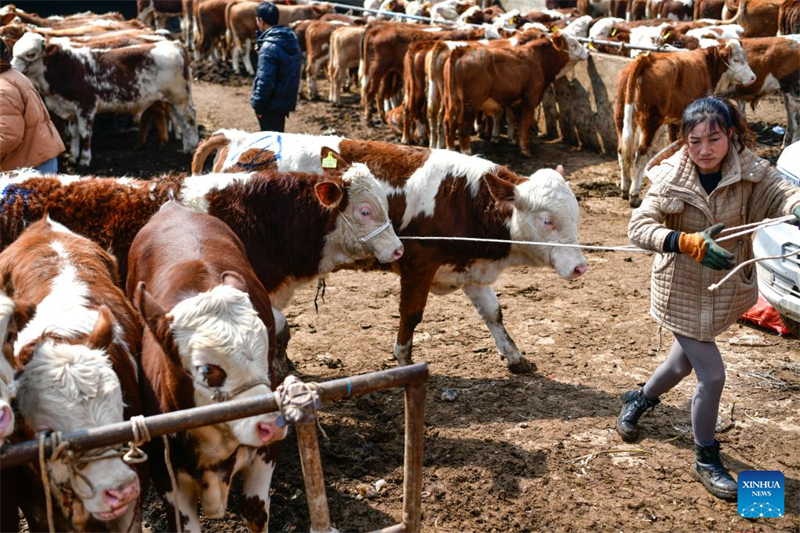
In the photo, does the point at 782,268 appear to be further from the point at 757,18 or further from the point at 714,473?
the point at 757,18

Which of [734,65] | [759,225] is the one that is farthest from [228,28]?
[759,225]

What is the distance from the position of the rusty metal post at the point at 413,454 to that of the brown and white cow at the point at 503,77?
9.58m

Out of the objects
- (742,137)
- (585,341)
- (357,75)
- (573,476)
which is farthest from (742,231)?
(357,75)

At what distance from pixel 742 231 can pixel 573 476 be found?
1.65 metres

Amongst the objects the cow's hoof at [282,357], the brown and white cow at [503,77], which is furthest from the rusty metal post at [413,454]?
the brown and white cow at [503,77]

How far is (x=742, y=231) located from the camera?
3955 millimetres

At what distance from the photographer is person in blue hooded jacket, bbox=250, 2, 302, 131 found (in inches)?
346

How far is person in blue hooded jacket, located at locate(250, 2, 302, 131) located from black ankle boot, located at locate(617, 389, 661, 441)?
5.55m

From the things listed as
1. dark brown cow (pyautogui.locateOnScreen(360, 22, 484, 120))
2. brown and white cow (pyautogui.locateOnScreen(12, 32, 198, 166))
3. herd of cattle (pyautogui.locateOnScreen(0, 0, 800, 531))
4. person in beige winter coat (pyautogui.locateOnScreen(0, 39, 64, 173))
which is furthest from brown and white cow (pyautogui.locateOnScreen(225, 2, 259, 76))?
person in beige winter coat (pyautogui.locateOnScreen(0, 39, 64, 173))

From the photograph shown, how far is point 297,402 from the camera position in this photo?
8.89 ft

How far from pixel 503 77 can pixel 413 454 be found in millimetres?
10201

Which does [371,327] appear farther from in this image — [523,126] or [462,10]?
[462,10]

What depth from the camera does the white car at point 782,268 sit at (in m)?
5.55

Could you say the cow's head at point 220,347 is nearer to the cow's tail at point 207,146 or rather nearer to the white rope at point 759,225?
the white rope at point 759,225
